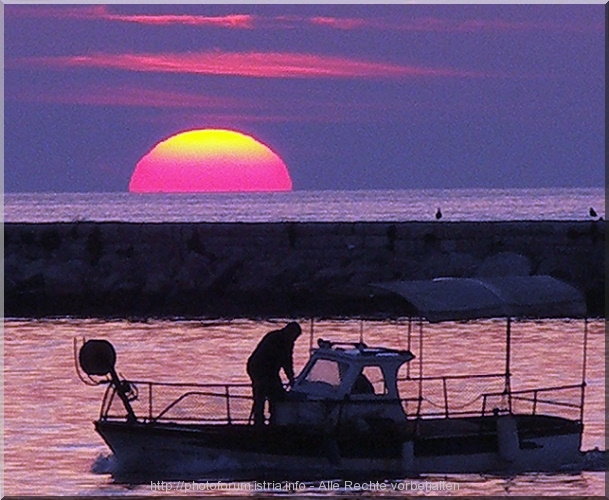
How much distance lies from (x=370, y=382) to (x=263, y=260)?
2867 cm

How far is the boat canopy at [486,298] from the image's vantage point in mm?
21984

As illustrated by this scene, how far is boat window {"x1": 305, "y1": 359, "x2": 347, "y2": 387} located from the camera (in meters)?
21.4

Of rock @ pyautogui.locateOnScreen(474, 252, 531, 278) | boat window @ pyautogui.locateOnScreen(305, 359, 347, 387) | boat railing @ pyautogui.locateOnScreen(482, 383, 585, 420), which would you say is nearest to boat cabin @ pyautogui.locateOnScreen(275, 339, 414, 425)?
boat window @ pyautogui.locateOnScreen(305, 359, 347, 387)

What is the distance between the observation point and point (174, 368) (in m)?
31.7

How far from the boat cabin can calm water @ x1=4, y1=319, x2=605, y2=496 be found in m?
1.00

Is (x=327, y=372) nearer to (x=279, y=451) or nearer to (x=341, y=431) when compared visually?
(x=341, y=431)

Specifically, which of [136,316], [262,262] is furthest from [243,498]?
[262,262]

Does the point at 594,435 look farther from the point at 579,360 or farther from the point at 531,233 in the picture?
the point at 531,233

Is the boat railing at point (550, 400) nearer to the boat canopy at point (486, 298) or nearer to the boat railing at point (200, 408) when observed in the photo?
the boat canopy at point (486, 298)

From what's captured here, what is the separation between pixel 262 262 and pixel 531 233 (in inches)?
297

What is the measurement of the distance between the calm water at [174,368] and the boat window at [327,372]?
1473mm

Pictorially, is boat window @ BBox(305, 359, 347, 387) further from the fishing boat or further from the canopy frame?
the canopy frame

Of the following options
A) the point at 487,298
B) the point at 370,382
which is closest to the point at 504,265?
the point at 487,298

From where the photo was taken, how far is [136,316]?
4456 centimetres
